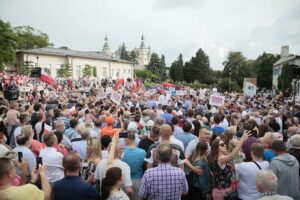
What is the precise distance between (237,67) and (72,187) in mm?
101655

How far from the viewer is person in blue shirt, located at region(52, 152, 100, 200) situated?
3.88 metres

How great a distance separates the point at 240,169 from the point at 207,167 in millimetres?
556

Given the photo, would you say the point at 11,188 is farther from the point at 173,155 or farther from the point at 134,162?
the point at 173,155

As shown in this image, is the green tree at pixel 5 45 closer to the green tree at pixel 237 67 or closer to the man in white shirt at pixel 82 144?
the man in white shirt at pixel 82 144

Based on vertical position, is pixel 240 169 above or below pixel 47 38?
below

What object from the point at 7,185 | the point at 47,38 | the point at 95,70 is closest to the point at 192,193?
the point at 7,185

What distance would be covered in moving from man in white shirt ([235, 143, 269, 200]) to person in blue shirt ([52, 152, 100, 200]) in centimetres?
228

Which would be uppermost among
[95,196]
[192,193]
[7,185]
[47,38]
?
[47,38]

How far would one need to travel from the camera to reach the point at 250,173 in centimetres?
490

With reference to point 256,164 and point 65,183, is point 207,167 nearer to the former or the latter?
point 256,164

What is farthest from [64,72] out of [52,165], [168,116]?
[52,165]

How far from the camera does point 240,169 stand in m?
4.96

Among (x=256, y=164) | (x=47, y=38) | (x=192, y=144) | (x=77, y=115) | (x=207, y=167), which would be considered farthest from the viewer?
(x=47, y=38)

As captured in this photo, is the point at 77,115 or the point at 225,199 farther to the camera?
the point at 77,115
